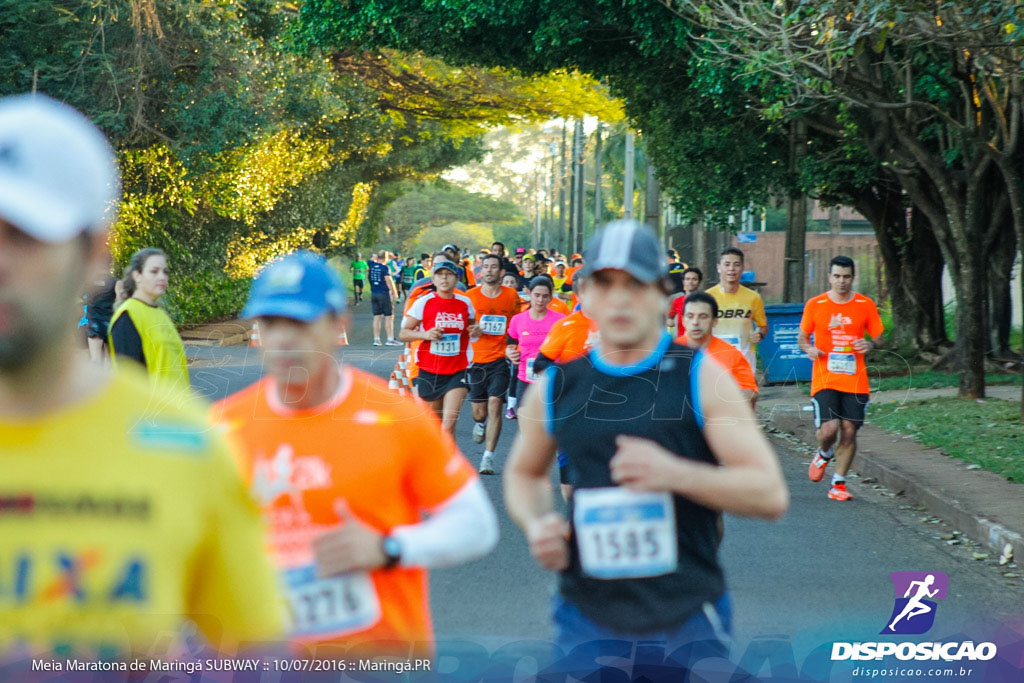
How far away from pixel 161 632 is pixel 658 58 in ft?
59.6

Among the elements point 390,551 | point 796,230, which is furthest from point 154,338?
point 796,230

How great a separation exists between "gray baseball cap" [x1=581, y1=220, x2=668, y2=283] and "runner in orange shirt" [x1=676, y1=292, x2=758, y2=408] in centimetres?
431

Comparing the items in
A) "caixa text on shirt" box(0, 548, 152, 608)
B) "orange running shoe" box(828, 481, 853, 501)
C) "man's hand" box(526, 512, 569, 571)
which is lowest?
"orange running shoe" box(828, 481, 853, 501)

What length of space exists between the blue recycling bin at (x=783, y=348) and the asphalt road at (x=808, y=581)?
27.6ft

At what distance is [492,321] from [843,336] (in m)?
3.42

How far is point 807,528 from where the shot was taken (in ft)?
30.1

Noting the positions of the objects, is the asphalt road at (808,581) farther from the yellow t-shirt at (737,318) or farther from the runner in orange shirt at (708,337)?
the yellow t-shirt at (737,318)

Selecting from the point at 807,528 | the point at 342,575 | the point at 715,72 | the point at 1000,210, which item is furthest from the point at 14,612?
the point at 1000,210

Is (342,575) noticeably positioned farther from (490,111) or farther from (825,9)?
(490,111)

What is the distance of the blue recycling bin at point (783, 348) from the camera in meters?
18.9

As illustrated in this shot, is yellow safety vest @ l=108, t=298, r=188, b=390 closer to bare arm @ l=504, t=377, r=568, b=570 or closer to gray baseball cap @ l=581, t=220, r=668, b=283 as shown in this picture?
bare arm @ l=504, t=377, r=568, b=570

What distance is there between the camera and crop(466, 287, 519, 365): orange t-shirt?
40.8 ft

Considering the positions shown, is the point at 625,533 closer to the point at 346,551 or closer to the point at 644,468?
the point at 644,468

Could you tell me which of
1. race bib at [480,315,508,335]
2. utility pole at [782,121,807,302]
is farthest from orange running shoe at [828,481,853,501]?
utility pole at [782,121,807,302]
